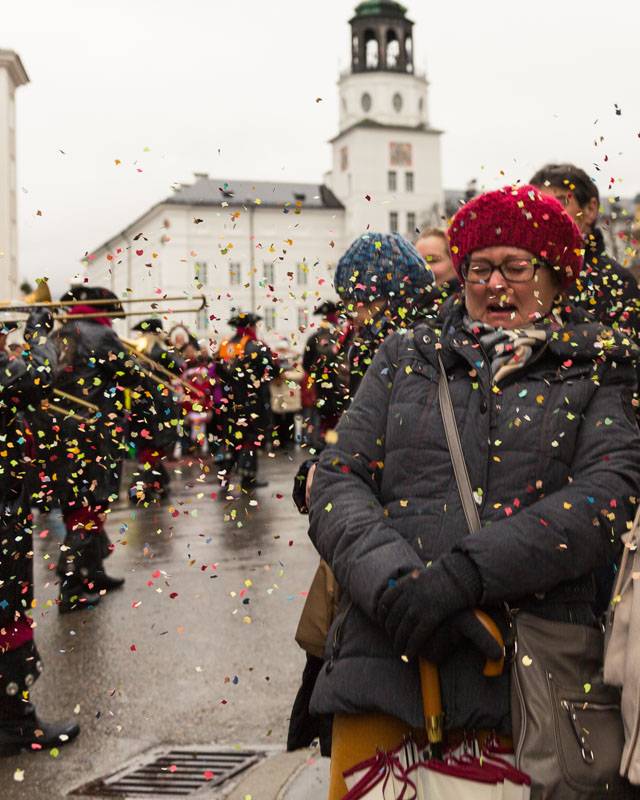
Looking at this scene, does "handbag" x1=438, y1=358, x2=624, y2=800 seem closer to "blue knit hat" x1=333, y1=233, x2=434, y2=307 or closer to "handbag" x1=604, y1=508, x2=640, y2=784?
"handbag" x1=604, y1=508, x2=640, y2=784

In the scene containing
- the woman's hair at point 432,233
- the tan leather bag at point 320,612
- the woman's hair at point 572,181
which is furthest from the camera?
the woman's hair at point 432,233

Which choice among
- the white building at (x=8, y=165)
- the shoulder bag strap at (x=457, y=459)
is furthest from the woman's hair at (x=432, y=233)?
the white building at (x=8, y=165)

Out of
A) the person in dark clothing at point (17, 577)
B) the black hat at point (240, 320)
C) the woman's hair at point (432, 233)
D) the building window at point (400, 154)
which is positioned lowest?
the person in dark clothing at point (17, 577)

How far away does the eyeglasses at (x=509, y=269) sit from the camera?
9.72 feet

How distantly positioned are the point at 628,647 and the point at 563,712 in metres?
0.20

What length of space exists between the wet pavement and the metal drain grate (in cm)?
9

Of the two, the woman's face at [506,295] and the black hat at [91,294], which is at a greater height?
the black hat at [91,294]

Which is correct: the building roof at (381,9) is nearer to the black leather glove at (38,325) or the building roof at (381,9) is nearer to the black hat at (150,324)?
the black hat at (150,324)

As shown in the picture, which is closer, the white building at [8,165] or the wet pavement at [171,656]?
the wet pavement at [171,656]

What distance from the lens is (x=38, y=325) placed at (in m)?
5.41

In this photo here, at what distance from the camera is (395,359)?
299 centimetres

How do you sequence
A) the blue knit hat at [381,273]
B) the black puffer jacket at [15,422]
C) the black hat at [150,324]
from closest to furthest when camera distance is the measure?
1. the blue knit hat at [381,273]
2. the black puffer jacket at [15,422]
3. the black hat at [150,324]

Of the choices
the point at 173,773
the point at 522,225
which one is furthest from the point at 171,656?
the point at 522,225

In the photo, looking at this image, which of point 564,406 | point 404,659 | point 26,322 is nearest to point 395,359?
point 564,406
